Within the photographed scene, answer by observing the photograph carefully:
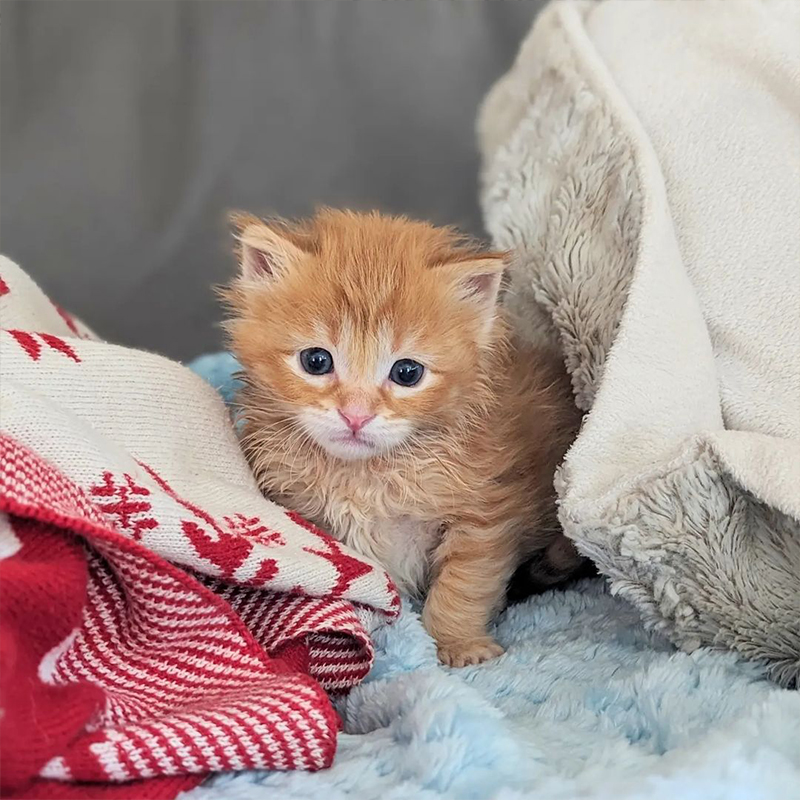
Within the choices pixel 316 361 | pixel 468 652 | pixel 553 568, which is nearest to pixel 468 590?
pixel 468 652

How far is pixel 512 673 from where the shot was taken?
0.96m

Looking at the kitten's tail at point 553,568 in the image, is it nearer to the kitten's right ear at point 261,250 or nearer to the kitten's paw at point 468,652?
the kitten's paw at point 468,652

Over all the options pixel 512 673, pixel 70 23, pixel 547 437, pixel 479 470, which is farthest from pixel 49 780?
pixel 70 23

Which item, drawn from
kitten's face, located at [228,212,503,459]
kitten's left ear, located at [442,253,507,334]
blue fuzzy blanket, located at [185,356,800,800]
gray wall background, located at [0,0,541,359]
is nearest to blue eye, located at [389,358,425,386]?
kitten's face, located at [228,212,503,459]

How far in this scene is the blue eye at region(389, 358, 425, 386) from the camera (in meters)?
1.05

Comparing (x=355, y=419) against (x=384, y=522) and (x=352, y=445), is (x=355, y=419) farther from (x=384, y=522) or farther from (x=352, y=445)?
(x=384, y=522)

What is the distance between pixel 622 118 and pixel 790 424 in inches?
17.6

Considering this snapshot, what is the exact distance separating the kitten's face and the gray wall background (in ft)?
2.17

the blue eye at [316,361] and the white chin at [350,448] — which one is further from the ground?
the blue eye at [316,361]

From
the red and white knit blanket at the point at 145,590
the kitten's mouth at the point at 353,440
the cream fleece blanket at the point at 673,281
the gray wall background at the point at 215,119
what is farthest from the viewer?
the gray wall background at the point at 215,119

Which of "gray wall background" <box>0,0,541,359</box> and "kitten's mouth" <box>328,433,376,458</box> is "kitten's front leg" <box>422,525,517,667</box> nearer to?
"kitten's mouth" <box>328,433,376,458</box>

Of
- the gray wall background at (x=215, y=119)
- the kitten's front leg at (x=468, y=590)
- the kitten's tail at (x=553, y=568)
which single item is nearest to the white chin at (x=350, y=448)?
the kitten's front leg at (x=468, y=590)

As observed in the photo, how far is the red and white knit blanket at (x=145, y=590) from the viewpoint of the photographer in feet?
2.20

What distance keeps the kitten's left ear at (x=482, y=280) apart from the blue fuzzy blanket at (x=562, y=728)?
369 millimetres
